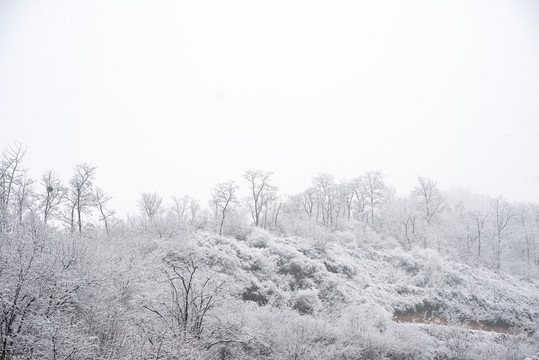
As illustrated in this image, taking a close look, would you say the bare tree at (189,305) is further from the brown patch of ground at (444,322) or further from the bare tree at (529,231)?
the bare tree at (529,231)

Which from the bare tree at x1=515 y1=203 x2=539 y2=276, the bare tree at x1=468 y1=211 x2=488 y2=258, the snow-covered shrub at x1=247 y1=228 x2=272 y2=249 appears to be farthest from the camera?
the bare tree at x1=515 y1=203 x2=539 y2=276

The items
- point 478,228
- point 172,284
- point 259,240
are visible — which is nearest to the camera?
point 172,284

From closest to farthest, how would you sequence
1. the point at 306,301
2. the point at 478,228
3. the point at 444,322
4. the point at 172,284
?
the point at 172,284
the point at 306,301
the point at 444,322
the point at 478,228

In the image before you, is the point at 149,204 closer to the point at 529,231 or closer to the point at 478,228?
the point at 478,228

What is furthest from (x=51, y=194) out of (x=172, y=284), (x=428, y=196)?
(x=428, y=196)

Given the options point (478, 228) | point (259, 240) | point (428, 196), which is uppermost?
point (428, 196)

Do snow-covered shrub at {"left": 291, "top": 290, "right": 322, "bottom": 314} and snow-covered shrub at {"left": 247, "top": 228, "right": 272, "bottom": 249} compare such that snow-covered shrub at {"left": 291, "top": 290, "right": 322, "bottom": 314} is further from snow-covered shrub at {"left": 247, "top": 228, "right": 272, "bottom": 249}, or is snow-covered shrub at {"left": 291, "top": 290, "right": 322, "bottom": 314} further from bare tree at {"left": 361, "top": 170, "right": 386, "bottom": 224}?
bare tree at {"left": 361, "top": 170, "right": 386, "bottom": 224}

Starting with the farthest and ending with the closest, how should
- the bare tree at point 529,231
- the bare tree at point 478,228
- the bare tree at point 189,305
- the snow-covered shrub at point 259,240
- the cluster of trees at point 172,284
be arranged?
the bare tree at point 529,231, the bare tree at point 478,228, the snow-covered shrub at point 259,240, the bare tree at point 189,305, the cluster of trees at point 172,284

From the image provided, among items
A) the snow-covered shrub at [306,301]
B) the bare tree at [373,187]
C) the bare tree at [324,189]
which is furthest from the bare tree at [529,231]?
the snow-covered shrub at [306,301]

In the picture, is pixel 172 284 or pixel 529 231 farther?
pixel 529 231

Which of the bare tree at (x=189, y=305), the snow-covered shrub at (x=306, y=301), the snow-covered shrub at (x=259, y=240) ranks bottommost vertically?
the snow-covered shrub at (x=306, y=301)

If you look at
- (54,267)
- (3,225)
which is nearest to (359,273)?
(54,267)

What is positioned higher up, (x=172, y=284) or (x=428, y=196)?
(x=428, y=196)

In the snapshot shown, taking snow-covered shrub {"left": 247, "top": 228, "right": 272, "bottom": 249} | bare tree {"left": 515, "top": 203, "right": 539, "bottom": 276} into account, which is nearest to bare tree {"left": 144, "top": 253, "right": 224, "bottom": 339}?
snow-covered shrub {"left": 247, "top": 228, "right": 272, "bottom": 249}
